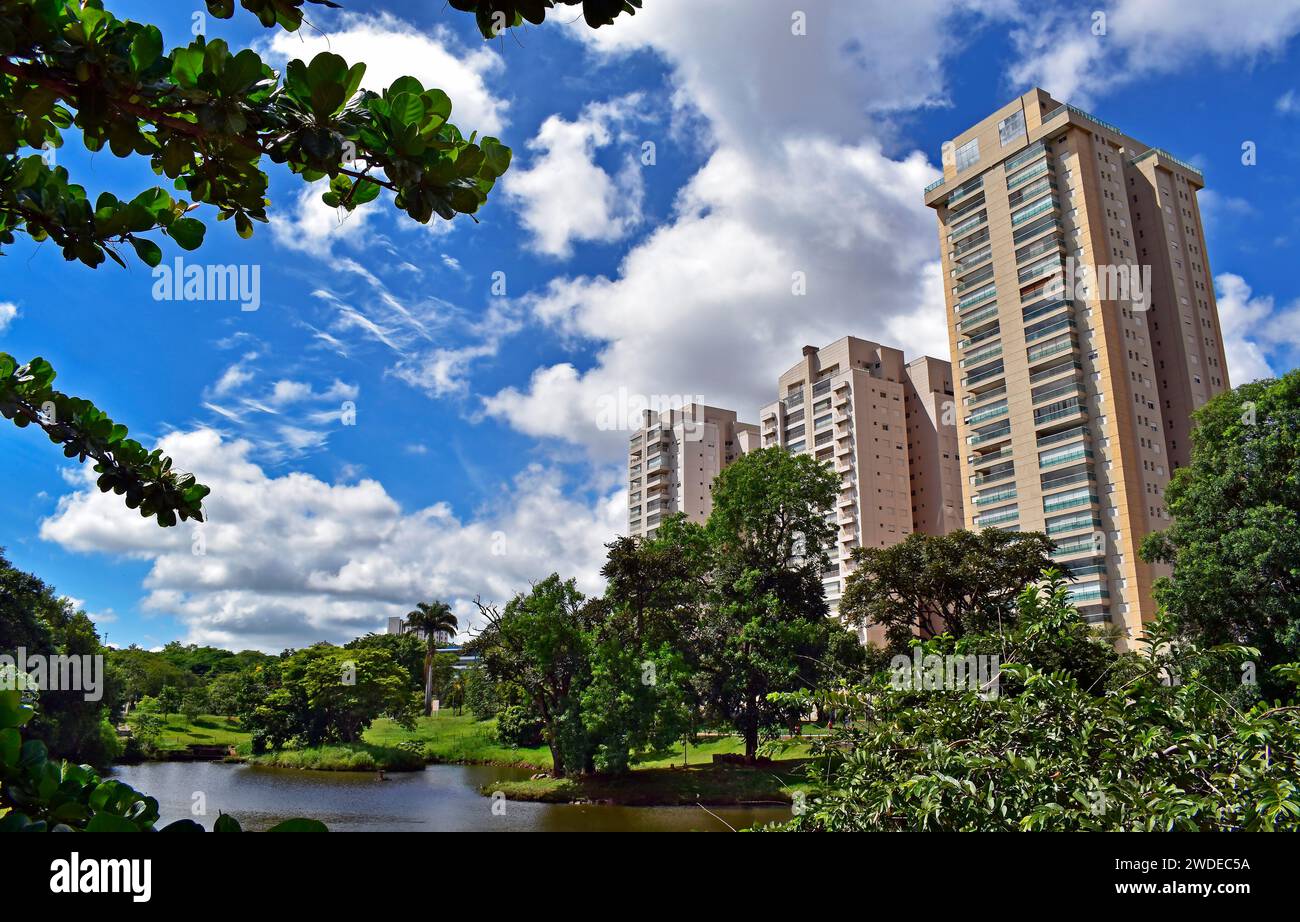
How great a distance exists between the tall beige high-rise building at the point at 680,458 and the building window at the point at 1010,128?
89.5 ft

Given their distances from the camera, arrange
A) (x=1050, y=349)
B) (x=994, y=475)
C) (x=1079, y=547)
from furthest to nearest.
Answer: (x=994, y=475) < (x=1050, y=349) < (x=1079, y=547)

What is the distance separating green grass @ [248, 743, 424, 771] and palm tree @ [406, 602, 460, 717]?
37.7 feet

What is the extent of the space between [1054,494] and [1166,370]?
8852 millimetres

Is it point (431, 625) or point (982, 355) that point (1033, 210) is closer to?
point (982, 355)

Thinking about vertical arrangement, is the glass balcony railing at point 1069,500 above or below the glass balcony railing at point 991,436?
below

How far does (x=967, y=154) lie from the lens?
42312mm

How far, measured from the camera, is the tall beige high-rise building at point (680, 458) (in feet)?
201

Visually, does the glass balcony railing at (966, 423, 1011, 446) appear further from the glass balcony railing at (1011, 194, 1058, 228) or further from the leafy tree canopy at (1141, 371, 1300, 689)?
the leafy tree canopy at (1141, 371, 1300, 689)

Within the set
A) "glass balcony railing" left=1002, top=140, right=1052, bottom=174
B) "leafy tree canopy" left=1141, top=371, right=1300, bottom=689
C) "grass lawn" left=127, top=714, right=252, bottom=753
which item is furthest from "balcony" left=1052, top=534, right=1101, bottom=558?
"grass lawn" left=127, top=714, right=252, bottom=753

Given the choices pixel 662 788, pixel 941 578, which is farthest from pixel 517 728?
pixel 941 578

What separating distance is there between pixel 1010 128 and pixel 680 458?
31506 mm

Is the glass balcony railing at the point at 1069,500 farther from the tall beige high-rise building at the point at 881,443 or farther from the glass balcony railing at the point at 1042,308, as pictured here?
the tall beige high-rise building at the point at 881,443

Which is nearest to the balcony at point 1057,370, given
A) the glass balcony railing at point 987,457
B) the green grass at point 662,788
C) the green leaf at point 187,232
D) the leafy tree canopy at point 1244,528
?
the glass balcony railing at point 987,457
